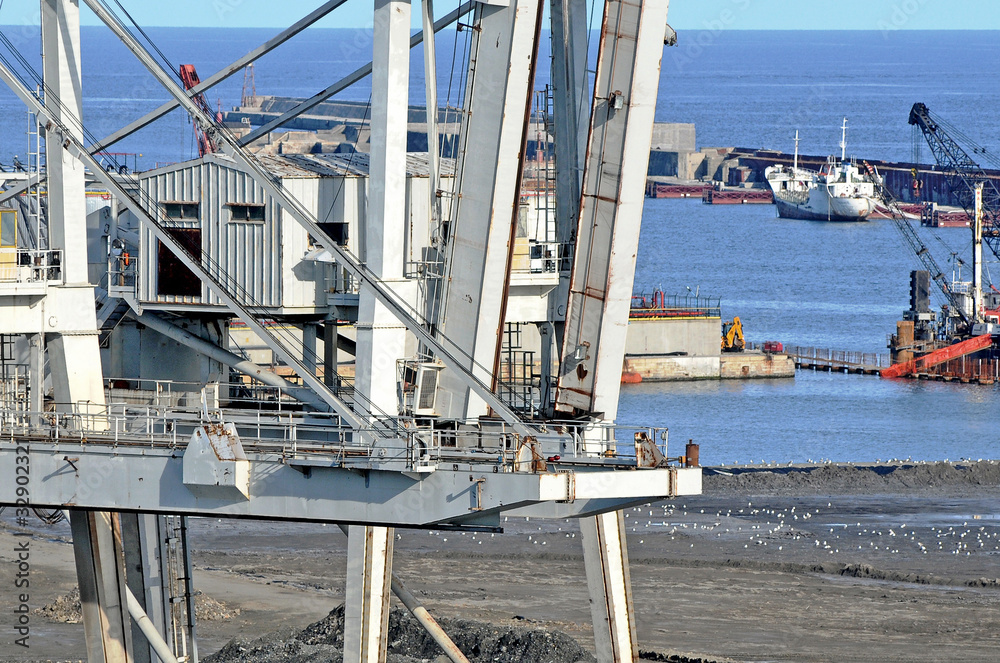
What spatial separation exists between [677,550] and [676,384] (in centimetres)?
4449

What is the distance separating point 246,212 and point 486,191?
4.90 metres

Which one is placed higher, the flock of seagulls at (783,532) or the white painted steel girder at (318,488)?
the white painted steel girder at (318,488)

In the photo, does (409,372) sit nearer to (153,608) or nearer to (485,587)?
(153,608)

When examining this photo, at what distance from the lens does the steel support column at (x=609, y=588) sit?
25.2 m

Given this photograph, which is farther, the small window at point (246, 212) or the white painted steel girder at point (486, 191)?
the small window at point (246, 212)

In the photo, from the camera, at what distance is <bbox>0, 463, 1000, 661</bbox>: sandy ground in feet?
117

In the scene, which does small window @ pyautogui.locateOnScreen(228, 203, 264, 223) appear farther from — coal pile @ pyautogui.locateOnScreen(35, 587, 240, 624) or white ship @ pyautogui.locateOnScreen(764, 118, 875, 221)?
white ship @ pyautogui.locateOnScreen(764, 118, 875, 221)

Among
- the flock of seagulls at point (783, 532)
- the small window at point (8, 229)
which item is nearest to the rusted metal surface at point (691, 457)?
the small window at point (8, 229)

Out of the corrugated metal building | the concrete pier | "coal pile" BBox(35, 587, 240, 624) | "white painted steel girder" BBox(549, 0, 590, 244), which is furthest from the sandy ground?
the concrete pier

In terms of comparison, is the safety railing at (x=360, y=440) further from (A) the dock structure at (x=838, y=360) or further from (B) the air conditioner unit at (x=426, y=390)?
(A) the dock structure at (x=838, y=360)

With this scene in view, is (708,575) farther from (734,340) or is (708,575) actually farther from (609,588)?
(734,340)

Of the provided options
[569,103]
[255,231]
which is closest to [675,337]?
[569,103]

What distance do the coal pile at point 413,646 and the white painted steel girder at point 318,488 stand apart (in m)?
11.0

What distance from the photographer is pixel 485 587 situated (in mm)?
39562
